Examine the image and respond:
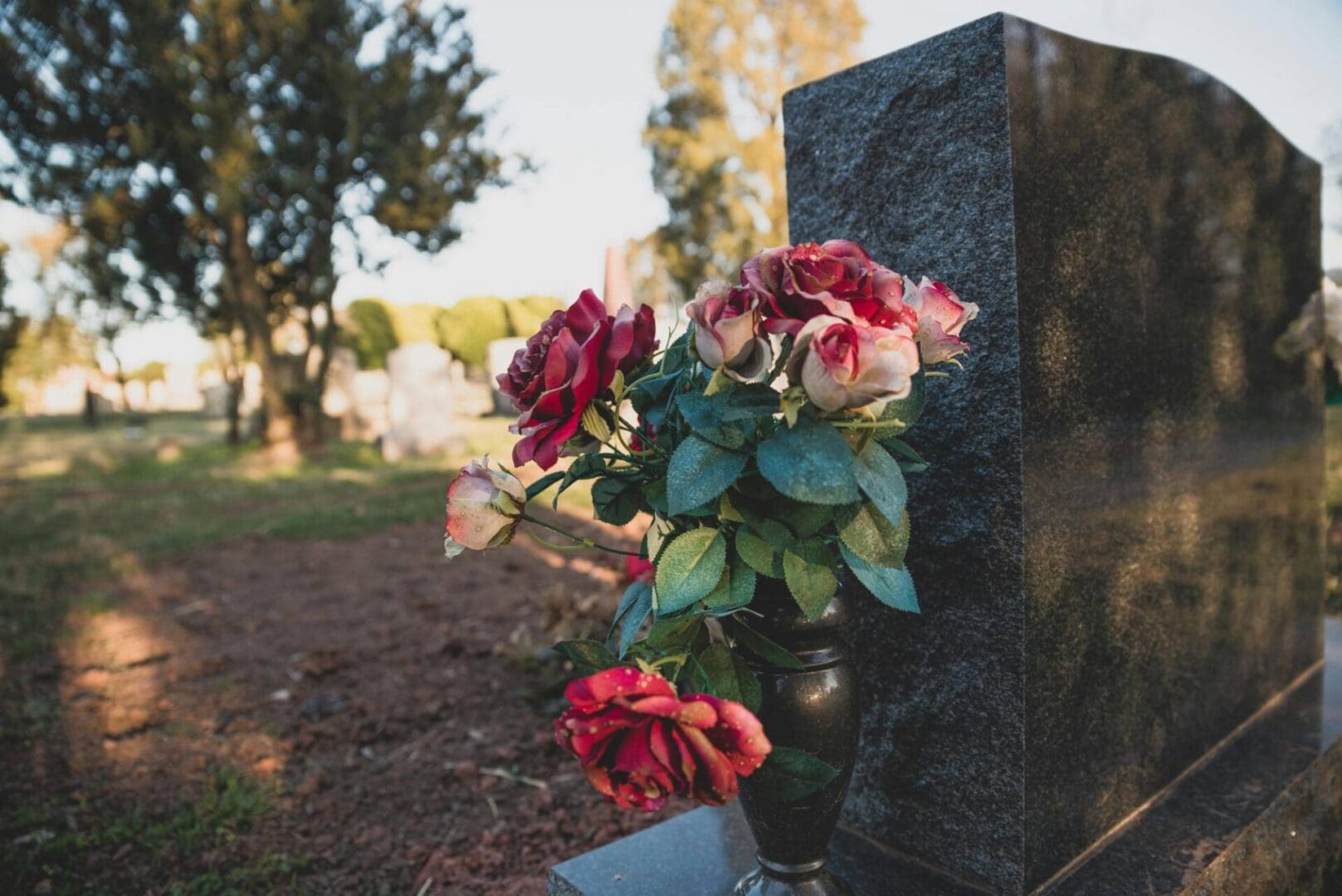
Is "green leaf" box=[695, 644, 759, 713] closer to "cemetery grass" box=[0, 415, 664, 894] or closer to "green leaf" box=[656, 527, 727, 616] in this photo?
"green leaf" box=[656, 527, 727, 616]

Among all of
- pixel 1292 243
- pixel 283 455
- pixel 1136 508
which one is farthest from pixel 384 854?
pixel 283 455

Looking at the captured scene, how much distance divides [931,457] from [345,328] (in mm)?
14130

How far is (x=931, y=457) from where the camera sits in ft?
4.82

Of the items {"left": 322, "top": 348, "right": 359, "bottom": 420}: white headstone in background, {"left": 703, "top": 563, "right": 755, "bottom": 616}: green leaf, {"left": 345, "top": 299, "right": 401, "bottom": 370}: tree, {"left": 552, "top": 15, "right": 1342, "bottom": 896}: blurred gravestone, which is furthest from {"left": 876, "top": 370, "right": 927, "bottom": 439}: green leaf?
{"left": 345, "top": 299, "right": 401, "bottom": 370}: tree

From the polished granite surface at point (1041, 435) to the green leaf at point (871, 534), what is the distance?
1.32 ft

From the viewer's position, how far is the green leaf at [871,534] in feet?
3.42

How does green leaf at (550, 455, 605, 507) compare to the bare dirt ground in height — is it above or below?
above

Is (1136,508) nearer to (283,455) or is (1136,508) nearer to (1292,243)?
(1292,243)

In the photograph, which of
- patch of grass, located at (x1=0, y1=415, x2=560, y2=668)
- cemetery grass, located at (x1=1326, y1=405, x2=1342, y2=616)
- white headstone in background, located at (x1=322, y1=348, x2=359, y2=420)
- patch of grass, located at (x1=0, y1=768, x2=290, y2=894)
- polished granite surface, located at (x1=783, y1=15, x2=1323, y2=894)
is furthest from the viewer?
white headstone in background, located at (x1=322, y1=348, x2=359, y2=420)

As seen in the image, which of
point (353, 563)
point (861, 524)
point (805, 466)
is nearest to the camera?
point (805, 466)

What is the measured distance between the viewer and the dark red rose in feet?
3.24

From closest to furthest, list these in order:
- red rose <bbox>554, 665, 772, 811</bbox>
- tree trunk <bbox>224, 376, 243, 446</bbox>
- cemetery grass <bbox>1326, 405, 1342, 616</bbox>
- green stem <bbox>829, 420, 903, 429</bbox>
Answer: red rose <bbox>554, 665, 772, 811</bbox>, green stem <bbox>829, 420, 903, 429</bbox>, cemetery grass <bbox>1326, 405, 1342, 616</bbox>, tree trunk <bbox>224, 376, 243, 446</bbox>

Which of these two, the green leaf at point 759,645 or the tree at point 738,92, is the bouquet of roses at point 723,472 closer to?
the green leaf at point 759,645

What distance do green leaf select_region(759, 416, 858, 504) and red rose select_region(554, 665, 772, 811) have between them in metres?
0.24
